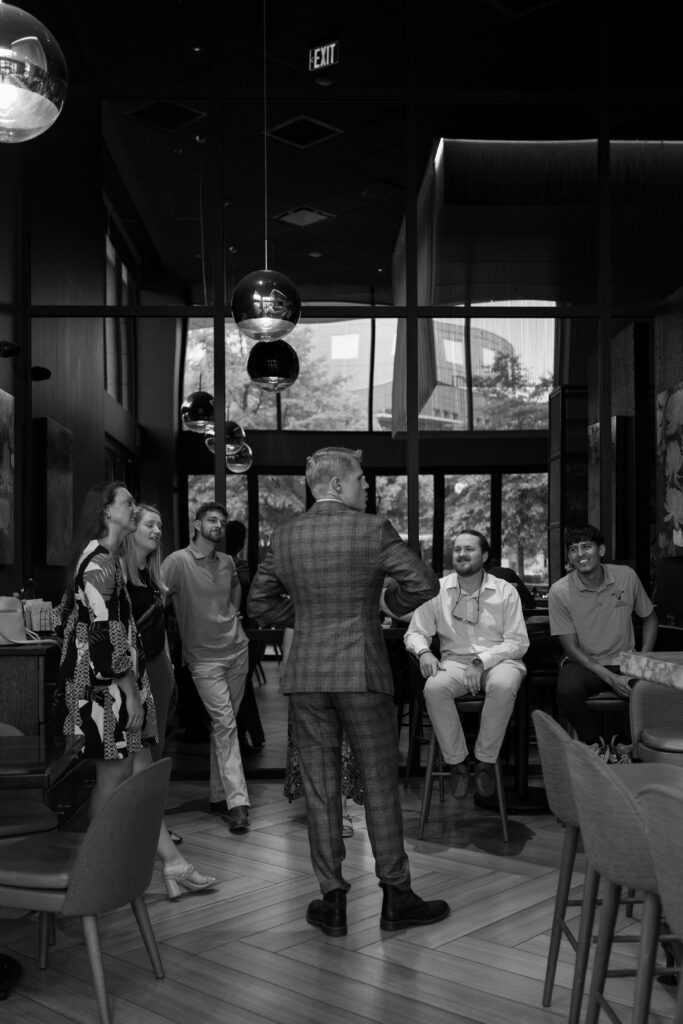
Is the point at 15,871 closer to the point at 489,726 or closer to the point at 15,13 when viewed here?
the point at 15,13

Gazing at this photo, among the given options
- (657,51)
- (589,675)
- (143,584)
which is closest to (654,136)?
(657,51)

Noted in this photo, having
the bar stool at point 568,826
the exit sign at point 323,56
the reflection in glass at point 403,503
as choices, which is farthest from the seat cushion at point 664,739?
the exit sign at point 323,56

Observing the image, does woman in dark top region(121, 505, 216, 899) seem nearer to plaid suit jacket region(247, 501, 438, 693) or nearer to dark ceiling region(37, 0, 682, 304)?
plaid suit jacket region(247, 501, 438, 693)

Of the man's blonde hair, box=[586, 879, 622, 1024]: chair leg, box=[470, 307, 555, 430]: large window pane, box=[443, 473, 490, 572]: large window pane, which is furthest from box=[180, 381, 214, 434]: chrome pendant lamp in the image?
box=[586, 879, 622, 1024]: chair leg

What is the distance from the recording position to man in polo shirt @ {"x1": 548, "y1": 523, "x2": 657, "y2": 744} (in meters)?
5.28

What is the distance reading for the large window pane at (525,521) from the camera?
6340 millimetres

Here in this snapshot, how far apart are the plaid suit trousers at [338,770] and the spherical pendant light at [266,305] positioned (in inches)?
80.9

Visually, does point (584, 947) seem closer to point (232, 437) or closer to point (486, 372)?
point (232, 437)

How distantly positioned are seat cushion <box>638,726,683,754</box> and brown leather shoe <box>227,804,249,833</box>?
2328 mm

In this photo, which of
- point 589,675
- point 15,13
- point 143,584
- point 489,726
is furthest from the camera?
point 589,675

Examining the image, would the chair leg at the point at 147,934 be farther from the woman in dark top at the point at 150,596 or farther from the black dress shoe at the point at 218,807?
the black dress shoe at the point at 218,807

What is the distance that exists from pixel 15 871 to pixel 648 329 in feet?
16.2

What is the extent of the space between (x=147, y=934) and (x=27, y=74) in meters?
2.26

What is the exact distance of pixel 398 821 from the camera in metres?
3.54
